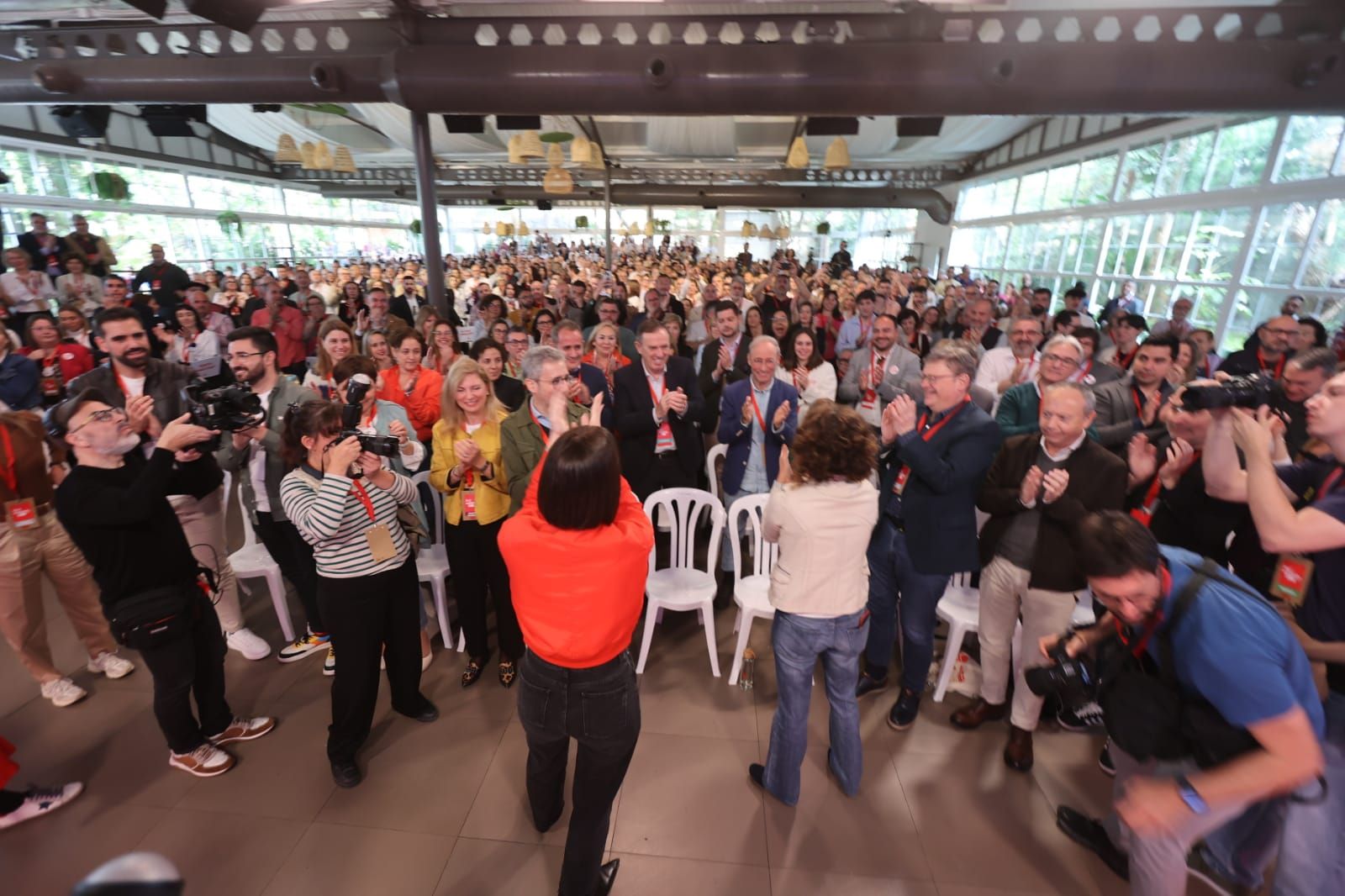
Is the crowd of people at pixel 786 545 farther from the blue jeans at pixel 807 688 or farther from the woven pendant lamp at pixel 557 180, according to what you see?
the woven pendant lamp at pixel 557 180

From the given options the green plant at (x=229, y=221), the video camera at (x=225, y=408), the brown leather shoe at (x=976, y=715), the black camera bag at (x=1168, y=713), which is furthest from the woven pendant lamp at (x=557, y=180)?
the green plant at (x=229, y=221)

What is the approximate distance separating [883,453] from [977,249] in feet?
54.7

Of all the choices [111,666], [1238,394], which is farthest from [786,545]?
[111,666]

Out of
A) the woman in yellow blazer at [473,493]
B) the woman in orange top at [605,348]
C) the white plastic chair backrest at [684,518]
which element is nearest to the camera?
the woman in yellow blazer at [473,493]

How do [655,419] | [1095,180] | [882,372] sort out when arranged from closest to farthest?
[655,419], [882,372], [1095,180]

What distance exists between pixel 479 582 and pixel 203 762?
4.05 feet

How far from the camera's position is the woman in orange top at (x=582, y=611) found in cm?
149

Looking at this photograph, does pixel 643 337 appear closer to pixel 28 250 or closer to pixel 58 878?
pixel 58 878

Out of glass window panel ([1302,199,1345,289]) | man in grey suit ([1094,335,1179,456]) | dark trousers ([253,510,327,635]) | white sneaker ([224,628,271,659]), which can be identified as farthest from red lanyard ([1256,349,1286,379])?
white sneaker ([224,628,271,659])

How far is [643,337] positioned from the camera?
10.9ft

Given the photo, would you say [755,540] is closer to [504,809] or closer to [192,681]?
[504,809]

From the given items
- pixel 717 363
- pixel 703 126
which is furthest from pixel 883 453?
pixel 703 126

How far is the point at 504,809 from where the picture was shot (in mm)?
2227

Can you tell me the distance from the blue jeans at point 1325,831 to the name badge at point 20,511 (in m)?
4.45
